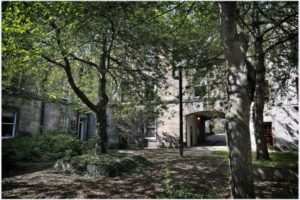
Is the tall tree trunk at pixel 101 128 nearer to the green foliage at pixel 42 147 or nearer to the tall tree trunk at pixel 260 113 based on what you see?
the green foliage at pixel 42 147

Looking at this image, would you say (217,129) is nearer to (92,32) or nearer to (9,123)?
(9,123)

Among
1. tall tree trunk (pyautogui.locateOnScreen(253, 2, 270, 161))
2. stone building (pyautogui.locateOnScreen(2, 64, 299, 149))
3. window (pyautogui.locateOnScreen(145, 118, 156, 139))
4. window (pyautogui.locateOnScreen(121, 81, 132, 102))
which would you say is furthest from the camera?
window (pyautogui.locateOnScreen(145, 118, 156, 139))

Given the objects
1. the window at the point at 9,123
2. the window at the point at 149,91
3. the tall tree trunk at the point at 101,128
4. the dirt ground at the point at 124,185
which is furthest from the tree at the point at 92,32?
the window at the point at 9,123

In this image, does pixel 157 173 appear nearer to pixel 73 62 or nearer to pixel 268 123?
pixel 73 62

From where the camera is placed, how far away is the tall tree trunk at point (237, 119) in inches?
174

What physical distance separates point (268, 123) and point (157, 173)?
12970mm

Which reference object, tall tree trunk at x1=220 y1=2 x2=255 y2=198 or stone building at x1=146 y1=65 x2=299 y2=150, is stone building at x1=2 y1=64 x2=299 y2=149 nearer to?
stone building at x1=146 y1=65 x2=299 y2=150

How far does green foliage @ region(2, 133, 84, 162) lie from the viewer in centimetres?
1211

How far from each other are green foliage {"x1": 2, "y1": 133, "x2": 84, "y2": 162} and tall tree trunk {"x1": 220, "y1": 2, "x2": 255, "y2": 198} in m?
8.77

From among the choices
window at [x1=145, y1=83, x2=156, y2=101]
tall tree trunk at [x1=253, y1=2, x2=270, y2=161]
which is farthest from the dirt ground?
window at [x1=145, y1=83, x2=156, y2=101]

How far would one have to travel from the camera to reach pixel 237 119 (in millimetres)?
4523

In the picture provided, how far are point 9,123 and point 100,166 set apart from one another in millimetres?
11627

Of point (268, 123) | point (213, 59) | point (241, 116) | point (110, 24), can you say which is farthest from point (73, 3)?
point (268, 123)

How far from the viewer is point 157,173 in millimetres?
8656
